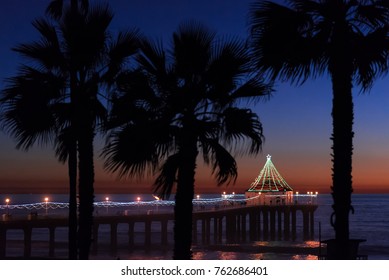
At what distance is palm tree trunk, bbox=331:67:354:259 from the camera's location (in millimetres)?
11078

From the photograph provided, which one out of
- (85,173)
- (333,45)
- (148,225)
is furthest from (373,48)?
(148,225)

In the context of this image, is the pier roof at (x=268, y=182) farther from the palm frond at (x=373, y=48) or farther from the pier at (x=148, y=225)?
the palm frond at (x=373, y=48)

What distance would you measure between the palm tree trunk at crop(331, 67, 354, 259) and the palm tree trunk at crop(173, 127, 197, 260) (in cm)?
272

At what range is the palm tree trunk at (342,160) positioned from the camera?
11.1m

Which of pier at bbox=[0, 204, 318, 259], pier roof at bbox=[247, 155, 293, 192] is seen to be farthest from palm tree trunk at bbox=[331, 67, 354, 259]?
pier roof at bbox=[247, 155, 293, 192]

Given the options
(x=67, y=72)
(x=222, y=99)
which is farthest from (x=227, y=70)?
(x=67, y=72)

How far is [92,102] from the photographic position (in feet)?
45.1

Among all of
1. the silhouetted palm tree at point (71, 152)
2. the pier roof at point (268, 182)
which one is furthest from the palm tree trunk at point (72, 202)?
the pier roof at point (268, 182)

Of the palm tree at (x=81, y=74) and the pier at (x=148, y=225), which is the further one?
the pier at (x=148, y=225)

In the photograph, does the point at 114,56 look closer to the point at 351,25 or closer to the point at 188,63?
the point at 188,63

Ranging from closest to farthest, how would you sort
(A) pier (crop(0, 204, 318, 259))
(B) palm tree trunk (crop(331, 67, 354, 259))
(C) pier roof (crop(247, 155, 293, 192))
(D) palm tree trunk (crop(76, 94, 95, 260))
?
1. (B) palm tree trunk (crop(331, 67, 354, 259))
2. (D) palm tree trunk (crop(76, 94, 95, 260))
3. (A) pier (crop(0, 204, 318, 259))
4. (C) pier roof (crop(247, 155, 293, 192))

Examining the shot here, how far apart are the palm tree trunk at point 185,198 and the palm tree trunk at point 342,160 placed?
2.72m

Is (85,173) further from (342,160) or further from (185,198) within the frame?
(342,160)

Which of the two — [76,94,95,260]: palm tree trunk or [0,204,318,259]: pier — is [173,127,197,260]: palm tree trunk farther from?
[0,204,318,259]: pier
